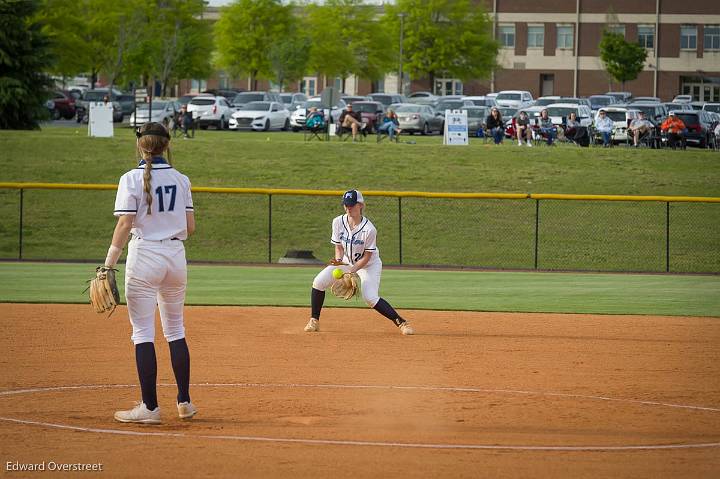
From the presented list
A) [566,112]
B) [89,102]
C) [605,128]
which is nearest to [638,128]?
[605,128]

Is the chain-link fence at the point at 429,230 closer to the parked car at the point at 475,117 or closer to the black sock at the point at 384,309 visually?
the black sock at the point at 384,309

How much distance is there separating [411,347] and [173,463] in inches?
225

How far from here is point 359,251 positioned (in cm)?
1308

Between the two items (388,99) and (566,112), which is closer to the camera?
(566,112)

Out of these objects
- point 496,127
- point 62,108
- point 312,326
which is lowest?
point 312,326

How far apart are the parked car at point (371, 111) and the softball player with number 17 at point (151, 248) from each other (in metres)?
39.9

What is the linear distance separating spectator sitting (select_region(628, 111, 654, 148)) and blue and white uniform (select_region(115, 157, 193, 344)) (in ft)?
108

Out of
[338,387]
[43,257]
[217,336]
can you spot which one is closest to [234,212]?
[43,257]

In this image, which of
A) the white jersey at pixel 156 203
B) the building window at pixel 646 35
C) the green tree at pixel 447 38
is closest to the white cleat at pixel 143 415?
the white jersey at pixel 156 203

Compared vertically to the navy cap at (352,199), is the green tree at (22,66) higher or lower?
higher

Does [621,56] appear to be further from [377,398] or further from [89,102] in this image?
[377,398]

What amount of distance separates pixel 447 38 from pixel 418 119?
29097 mm

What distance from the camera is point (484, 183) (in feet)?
103

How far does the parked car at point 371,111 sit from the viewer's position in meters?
49.1
